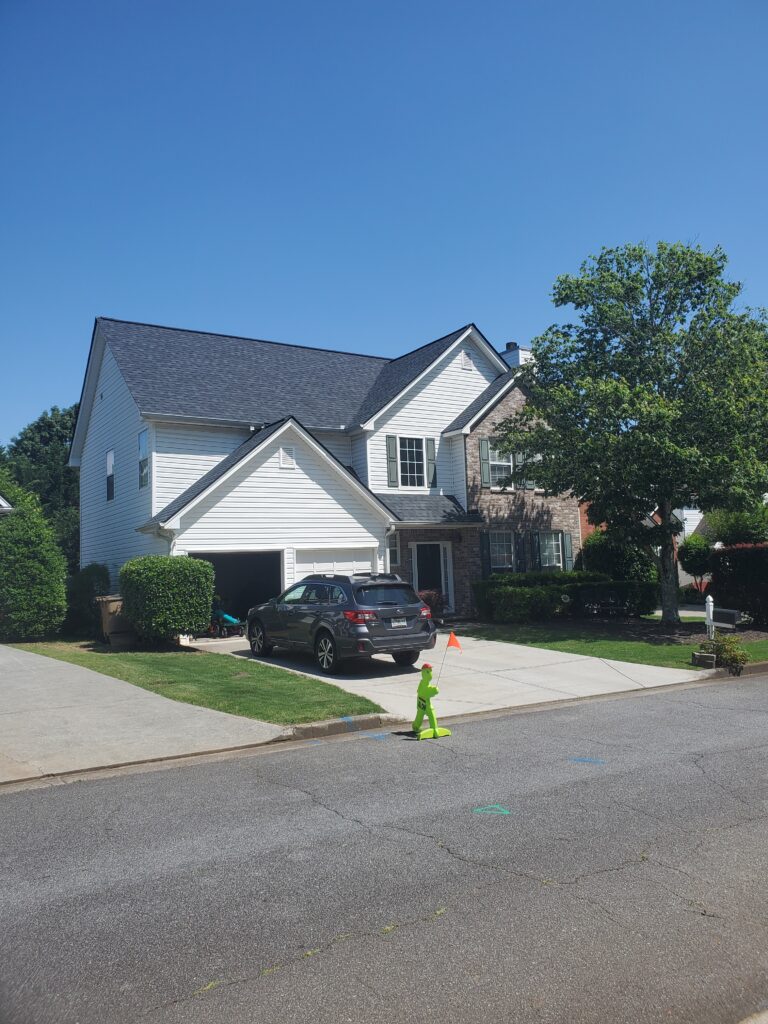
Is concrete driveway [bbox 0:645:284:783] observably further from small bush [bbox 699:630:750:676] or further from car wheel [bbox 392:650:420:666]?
small bush [bbox 699:630:750:676]

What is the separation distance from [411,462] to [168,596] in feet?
35.1

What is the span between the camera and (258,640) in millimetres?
17078

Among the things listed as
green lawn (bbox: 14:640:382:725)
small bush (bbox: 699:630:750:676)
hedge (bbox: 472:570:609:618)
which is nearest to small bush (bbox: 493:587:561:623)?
hedge (bbox: 472:570:609:618)

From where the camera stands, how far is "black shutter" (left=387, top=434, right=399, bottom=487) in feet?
83.5

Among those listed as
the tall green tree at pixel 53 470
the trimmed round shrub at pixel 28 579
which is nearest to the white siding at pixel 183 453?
the trimmed round shrub at pixel 28 579

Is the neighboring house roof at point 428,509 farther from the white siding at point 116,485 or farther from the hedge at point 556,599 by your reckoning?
the white siding at point 116,485

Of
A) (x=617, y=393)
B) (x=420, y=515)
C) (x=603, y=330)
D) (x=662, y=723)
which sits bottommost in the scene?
(x=662, y=723)

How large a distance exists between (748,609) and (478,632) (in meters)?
7.79

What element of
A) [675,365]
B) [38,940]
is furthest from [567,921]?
[675,365]

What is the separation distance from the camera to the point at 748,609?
73.9 ft

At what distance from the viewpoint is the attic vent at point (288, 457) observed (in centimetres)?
2169

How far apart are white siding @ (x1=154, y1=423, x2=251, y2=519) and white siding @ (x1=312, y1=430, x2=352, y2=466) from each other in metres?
3.12

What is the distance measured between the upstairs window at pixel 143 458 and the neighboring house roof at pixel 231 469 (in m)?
1.24

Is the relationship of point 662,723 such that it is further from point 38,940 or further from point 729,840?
point 38,940
